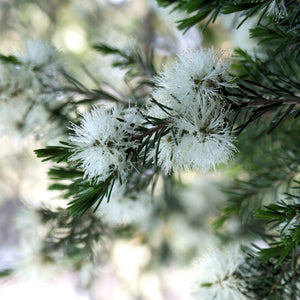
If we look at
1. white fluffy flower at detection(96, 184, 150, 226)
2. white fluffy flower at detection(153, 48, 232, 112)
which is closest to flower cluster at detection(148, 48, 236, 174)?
white fluffy flower at detection(153, 48, 232, 112)

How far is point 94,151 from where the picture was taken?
24 cm

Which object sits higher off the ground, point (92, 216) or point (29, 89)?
point (29, 89)

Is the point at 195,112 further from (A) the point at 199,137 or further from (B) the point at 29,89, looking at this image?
(B) the point at 29,89

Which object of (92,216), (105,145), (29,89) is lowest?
(92,216)

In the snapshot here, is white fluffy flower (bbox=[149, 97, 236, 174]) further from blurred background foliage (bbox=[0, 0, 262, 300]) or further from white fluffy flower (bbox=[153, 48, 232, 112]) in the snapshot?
blurred background foliage (bbox=[0, 0, 262, 300])

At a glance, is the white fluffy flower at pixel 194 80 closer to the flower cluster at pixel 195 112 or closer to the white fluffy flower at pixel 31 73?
the flower cluster at pixel 195 112

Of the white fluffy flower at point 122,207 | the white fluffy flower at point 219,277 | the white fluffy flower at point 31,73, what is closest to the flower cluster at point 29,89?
the white fluffy flower at point 31,73

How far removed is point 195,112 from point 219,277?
0.73 ft

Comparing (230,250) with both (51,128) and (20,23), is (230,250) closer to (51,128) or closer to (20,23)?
(51,128)

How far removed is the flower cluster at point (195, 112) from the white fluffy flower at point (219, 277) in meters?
0.17

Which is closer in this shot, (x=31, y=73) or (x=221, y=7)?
(x=221, y=7)

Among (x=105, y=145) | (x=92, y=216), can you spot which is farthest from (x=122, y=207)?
(x=105, y=145)

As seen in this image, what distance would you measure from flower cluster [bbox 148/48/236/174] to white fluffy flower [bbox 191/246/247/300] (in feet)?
0.55

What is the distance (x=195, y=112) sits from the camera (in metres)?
0.23
